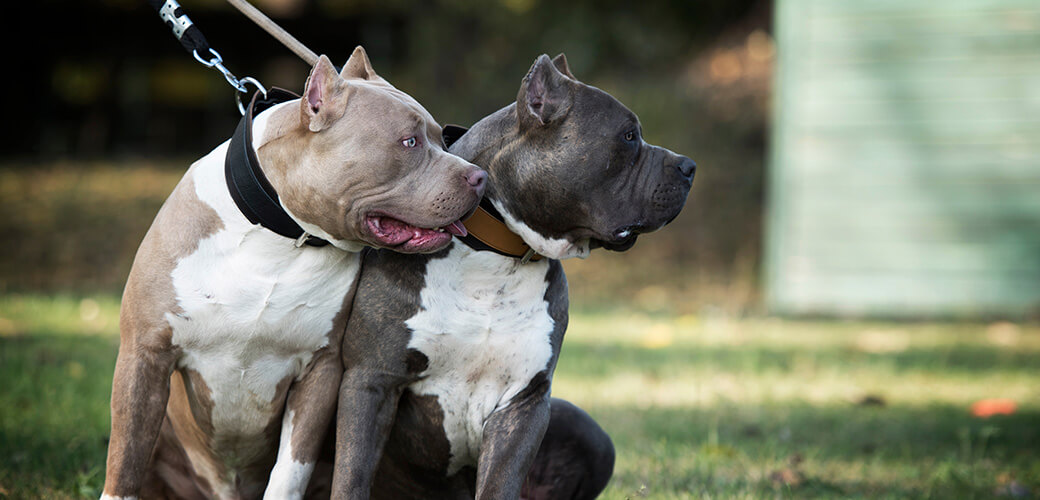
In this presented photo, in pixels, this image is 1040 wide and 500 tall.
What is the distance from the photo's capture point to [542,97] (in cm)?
306

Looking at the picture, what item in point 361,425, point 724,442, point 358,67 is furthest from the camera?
point 724,442

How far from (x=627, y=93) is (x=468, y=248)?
10.1m

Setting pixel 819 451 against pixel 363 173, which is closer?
pixel 363 173

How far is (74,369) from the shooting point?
18.2 ft

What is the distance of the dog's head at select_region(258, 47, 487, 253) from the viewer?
9.05 ft

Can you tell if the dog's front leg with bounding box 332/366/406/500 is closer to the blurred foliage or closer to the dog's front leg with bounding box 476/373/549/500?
→ the dog's front leg with bounding box 476/373/549/500

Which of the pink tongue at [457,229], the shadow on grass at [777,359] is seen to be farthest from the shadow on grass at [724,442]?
the pink tongue at [457,229]

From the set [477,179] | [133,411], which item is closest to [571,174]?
[477,179]

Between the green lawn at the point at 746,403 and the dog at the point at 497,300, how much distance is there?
3.06 ft

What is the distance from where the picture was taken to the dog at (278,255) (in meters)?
2.78

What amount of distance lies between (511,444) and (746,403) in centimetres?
301

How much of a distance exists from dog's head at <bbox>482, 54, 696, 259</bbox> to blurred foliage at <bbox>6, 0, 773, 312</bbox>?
7292 millimetres

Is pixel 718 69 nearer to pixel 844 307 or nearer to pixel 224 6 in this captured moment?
pixel 844 307

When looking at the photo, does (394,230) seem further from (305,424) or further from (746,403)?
(746,403)
